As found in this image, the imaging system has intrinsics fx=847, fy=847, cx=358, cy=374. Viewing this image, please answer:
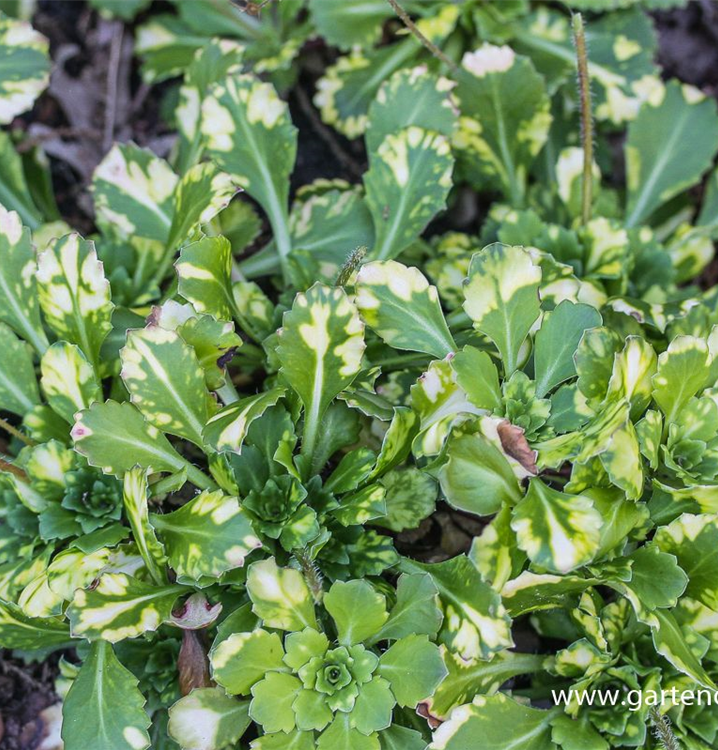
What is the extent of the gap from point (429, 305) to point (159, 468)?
49 centimetres

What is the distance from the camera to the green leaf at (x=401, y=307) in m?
1.30

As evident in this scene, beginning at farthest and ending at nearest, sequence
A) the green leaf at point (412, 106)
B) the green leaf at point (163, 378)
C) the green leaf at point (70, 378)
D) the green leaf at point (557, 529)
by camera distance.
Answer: the green leaf at point (412, 106)
the green leaf at point (70, 378)
the green leaf at point (163, 378)
the green leaf at point (557, 529)

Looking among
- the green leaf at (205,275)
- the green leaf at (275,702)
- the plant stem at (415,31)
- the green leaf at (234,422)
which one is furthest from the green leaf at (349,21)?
the green leaf at (275,702)

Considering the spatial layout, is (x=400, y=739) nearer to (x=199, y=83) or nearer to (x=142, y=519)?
(x=142, y=519)

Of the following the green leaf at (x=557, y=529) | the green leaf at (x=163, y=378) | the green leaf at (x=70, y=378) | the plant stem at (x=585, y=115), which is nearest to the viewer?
the green leaf at (x=557, y=529)

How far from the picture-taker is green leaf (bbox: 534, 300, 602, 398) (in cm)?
130

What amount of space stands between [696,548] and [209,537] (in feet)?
2.34

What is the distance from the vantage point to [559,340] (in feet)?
4.29

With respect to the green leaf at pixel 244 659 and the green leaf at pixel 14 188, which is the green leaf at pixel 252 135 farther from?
the green leaf at pixel 244 659

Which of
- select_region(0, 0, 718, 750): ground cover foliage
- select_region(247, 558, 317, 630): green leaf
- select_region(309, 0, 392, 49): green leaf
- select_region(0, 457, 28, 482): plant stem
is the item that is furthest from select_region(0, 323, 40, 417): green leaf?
select_region(309, 0, 392, 49): green leaf

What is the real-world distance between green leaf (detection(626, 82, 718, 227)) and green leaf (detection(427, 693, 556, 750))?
1039 millimetres

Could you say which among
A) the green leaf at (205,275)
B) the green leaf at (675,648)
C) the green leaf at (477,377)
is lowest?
the green leaf at (675,648)

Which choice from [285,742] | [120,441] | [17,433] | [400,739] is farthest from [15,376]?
[400,739]

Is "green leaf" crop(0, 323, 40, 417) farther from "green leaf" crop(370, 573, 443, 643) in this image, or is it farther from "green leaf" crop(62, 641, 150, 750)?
"green leaf" crop(370, 573, 443, 643)
